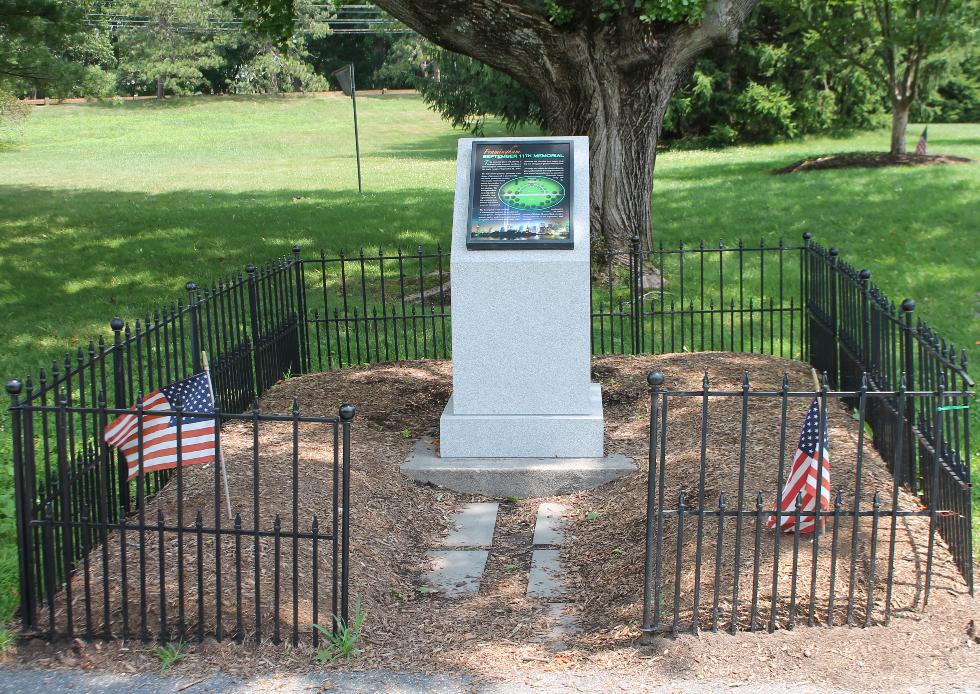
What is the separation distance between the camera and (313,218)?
2033 cm

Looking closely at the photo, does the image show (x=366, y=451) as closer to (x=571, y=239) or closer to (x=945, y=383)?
(x=571, y=239)

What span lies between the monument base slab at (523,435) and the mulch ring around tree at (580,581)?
367 millimetres

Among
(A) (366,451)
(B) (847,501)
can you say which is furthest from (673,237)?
(B) (847,501)

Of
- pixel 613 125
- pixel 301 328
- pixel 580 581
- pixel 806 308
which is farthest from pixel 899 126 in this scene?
pixel 580 581

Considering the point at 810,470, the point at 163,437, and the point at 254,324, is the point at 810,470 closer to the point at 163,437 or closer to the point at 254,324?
the point at 163,437

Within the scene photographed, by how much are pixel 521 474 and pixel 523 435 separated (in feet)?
1.02

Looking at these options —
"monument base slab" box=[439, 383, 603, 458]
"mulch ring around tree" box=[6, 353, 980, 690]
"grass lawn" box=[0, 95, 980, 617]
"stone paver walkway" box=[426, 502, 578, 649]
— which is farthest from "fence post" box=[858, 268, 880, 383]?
"stone paver walkway" box=[426, 502, 578, 649]

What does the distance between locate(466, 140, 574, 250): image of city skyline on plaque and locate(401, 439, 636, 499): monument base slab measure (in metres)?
1.52

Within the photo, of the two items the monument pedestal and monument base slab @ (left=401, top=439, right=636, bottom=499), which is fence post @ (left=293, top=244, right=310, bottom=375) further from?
monument base slab @ (left=401, top=439, right=636, bottom=499)

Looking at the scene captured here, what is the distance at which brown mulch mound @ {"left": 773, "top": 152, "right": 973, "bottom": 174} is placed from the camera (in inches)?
960

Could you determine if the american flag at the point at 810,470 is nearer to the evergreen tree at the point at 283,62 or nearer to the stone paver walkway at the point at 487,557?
the stone paver walkway at the point at 487,557

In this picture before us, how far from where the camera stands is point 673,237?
17.2 m

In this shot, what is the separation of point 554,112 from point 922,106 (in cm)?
3182

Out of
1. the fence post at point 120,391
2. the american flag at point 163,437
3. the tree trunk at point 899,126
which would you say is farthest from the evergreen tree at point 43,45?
the tree trunk at point 899,126
